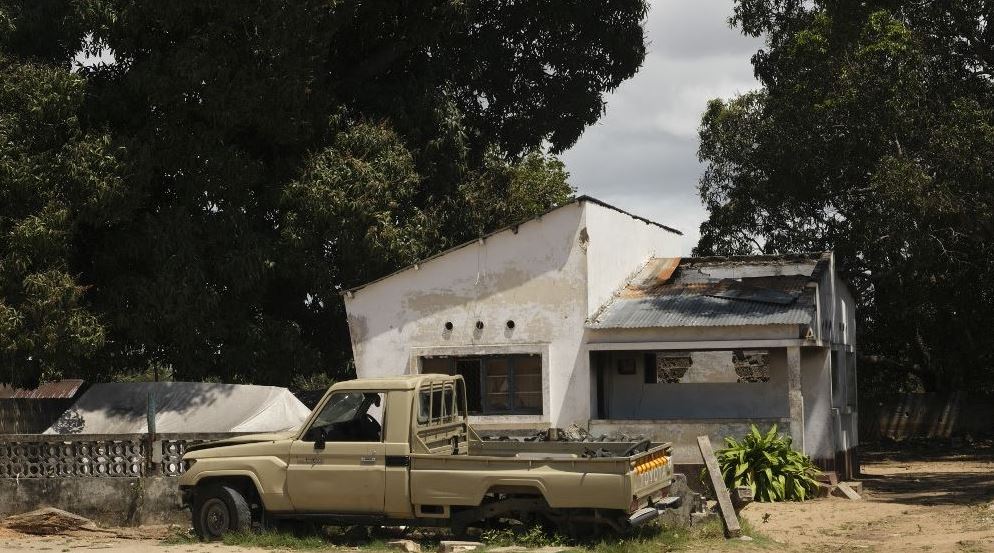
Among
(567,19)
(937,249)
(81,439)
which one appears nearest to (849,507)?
(81,439)

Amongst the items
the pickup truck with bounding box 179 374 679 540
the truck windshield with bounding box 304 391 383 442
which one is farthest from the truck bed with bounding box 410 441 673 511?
the truck windshield with bounding box 304 391 383 442

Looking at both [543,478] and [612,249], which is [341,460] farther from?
[612,249]

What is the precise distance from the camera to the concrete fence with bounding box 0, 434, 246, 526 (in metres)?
16.2

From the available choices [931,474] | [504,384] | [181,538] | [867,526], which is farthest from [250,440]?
[931,474]

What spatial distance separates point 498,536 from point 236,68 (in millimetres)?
A: 13627

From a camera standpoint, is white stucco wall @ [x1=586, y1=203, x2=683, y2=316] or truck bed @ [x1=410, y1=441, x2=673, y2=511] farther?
white stucco wall @ [x1=586, y1=203, x2=683, y2=316]

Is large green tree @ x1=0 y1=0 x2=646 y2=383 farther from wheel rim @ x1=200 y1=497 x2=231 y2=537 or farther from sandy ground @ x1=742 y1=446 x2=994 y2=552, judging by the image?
sandy ground @ x1=742 y1=446 x2=994 y2=552

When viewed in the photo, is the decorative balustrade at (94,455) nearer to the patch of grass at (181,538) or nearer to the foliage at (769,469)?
the patch of grass at (181,538)

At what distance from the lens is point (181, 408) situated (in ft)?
69.0

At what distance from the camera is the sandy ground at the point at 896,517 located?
1405cm

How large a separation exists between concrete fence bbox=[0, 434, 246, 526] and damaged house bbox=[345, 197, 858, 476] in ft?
19.5

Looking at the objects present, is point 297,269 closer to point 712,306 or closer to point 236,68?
point 236,68

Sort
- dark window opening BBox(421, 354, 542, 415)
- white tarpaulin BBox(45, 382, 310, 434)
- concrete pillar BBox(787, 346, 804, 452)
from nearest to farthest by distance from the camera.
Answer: concrete pillar BBox(787, 346, 804, 452) → white tarpaulin BBox(45, 382, 310, 434) → dark window opening BBox(421, 354, 542, 415)

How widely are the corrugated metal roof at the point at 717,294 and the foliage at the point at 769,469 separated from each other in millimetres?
1971
